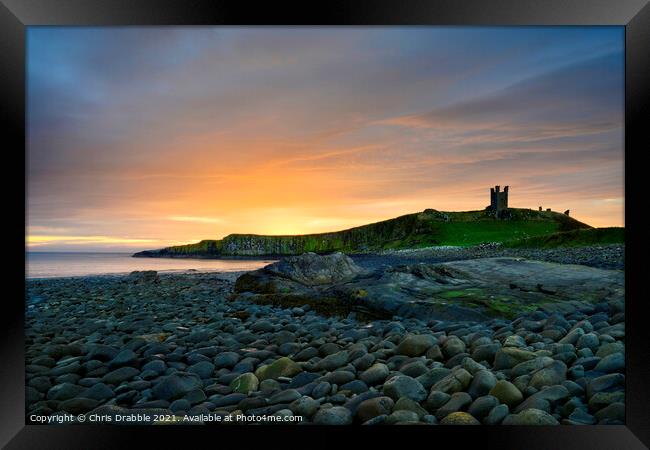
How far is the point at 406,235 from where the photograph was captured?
436cm

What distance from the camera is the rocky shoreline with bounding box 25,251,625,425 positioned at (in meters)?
2.48

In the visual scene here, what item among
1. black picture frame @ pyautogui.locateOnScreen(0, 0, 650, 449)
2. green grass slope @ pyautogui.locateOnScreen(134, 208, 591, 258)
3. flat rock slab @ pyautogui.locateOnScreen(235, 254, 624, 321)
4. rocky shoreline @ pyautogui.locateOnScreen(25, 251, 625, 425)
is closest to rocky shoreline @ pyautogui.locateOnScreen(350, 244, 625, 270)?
flat rock slab @ pyautogui.locateOnScreen(235, 254, 624, 321)

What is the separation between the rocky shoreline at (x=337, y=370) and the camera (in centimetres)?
248

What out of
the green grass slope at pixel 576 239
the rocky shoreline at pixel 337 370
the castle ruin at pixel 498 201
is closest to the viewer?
the rocky shoreline at pixel 337 370

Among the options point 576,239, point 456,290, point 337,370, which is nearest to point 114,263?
point 337,370

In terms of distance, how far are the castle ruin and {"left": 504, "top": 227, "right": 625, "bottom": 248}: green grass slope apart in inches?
29.4

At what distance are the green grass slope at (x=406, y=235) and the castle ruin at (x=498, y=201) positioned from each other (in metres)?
0.08

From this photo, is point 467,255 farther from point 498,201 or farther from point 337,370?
point 337,370

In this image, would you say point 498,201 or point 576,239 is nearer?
point 498,201

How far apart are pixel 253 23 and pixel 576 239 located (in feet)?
13.0

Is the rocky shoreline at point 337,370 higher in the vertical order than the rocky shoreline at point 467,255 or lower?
lower

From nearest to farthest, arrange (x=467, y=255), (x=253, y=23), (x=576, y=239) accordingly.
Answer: (x=253, y=23), (x=576, y=239), (x=467, y=255)

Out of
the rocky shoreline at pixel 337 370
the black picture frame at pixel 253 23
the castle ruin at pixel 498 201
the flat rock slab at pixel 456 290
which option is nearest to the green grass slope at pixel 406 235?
the castle ruin at pixel 498 201

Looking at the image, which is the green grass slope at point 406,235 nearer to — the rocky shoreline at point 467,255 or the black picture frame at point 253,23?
the rocky shoreline at point 467,255
